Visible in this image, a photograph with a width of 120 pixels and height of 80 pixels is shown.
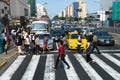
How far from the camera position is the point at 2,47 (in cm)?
2384

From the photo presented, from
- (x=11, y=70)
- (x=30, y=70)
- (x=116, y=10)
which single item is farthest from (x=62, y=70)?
(x=116, y=10)

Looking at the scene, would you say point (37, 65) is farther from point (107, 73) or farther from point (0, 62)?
point (107, 73)

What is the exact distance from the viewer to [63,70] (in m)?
15.5

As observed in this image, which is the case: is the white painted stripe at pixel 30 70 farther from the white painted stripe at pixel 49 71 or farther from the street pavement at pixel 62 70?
the white painted stripe at pixel 49 71

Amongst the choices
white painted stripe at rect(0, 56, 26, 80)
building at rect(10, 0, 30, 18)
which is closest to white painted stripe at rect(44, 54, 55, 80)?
white painted stripe at rect(0, 56, 26, 80)

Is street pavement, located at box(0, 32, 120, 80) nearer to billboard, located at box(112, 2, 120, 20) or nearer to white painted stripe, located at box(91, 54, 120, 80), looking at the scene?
white painted stripe, located at box(91, 54, 120, 80)

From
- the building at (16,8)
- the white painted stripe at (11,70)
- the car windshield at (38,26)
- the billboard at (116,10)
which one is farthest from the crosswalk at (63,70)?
the billboard at (116,10)

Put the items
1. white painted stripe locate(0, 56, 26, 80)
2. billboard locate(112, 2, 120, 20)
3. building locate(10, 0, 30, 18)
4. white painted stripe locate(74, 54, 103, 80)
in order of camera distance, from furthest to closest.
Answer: building locate(10, 0, 30, 18) < billboard locate(112, 2, 120, 20) < white painted stripe locate(0, 56, 26, 80) < white painted stripe locate(74, 54, 103, 80)

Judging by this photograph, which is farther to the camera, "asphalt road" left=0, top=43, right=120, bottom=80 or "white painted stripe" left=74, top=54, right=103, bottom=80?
"asphalt road" left=0, top=43, right=120, bottom=80

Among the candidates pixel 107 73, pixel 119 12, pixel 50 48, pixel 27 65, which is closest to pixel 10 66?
pixel 27 65

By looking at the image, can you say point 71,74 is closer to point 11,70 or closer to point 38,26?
point 11,70

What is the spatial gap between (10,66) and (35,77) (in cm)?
386

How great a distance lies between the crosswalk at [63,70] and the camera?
44.7ft

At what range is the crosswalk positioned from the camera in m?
13.6
